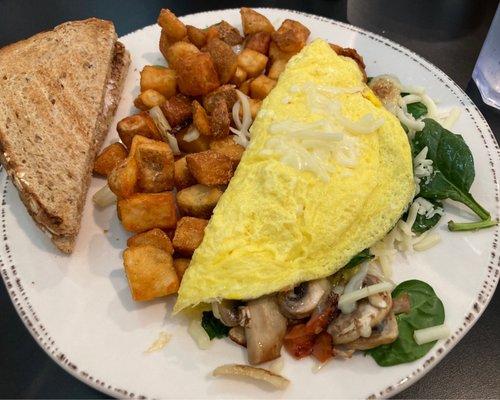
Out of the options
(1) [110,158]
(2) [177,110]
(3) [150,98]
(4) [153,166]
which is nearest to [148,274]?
(4) [153,166]

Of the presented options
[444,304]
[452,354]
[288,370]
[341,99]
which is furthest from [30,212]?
[452,354]

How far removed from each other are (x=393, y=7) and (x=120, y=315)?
3.53 meters

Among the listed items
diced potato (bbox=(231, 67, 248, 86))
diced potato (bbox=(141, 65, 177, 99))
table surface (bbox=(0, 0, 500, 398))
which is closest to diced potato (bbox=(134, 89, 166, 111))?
diced potato (bbox=(141, 65, 177, 99))

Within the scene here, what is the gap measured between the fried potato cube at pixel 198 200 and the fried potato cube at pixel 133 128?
442 millimetres

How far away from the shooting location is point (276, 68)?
2.95m

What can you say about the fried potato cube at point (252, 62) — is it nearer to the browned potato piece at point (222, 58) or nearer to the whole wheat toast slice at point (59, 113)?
the browned potato piece at point (222, 58)

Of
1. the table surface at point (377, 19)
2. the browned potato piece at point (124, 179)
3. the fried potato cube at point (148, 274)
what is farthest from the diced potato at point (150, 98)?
the table surface at point (377, 19)

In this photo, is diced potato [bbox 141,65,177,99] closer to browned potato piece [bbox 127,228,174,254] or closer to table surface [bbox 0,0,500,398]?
browned potato piece [bbox 127,228,174,254]

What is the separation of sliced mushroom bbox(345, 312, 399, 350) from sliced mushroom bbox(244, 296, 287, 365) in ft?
0.89

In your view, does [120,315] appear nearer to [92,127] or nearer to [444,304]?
[92,127]

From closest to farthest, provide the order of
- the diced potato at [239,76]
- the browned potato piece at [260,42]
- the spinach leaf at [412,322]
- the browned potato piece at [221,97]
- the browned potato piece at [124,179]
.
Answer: the spinach leaf at [412,322]
the browned potato piece at [124,179]
the browned potato piece at [221,97]
the diced potato at [239,76]
the browned potato piece at [260,42]

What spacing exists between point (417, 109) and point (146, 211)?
1.62 m

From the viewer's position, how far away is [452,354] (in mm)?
2217

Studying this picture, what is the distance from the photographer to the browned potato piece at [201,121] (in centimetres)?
255
